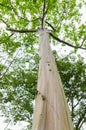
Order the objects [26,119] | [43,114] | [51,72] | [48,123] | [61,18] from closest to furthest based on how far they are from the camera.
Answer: [48,123] → [43,114] → [51,72] → [61,18] → [26,119]

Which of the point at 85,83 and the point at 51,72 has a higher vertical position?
the point at 85,83

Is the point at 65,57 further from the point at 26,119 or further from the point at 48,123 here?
the point at 48,123

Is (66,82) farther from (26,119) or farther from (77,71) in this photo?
(26,119)

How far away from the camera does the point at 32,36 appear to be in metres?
9.54

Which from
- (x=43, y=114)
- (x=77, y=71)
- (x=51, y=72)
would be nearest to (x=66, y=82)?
(x=77, y=71)

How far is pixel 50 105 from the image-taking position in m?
2.41

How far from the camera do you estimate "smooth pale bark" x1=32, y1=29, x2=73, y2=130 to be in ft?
6.94

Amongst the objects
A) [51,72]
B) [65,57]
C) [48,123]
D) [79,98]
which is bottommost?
[48,123]

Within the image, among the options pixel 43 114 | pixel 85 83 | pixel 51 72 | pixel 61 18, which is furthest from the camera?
pixel 85 83

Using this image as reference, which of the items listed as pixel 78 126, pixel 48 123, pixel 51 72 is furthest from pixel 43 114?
pixel 78 126

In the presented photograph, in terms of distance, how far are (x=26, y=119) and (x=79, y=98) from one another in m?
3.38

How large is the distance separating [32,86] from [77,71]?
2590 mm

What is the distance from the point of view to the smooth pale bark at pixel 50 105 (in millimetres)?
2115

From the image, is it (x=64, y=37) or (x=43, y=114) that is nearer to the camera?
(x=43, y=114)
